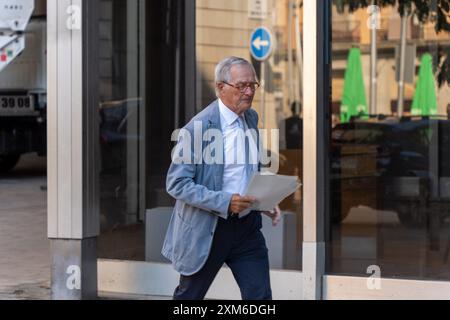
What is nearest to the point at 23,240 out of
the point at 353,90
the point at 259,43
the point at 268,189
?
the point at 259,43

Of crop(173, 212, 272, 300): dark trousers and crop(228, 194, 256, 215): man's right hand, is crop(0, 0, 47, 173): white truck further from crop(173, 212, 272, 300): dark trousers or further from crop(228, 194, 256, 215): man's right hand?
crop(228, 194, 256, 215): man's right hand

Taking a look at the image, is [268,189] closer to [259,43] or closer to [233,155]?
[233,155]

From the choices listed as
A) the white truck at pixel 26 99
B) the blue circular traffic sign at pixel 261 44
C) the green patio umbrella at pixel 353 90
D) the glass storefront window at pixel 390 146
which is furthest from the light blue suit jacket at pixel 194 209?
the white truck at pixel 26 99

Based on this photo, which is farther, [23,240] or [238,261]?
[23,240]

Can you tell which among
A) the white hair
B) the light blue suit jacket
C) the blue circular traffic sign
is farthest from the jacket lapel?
the blue circular traffic sign

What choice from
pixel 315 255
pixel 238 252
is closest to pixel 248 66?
pixel 238 252

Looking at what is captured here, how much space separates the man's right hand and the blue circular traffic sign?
6258mm

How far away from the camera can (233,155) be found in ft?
16.4

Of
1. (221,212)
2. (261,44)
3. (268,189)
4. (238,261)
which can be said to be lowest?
(238,261)

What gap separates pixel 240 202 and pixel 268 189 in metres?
0.16

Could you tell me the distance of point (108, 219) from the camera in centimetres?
807

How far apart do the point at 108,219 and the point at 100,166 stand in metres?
0.56

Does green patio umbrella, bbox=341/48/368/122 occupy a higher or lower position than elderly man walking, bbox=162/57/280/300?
higher

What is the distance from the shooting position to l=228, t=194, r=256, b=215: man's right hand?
4.79m
